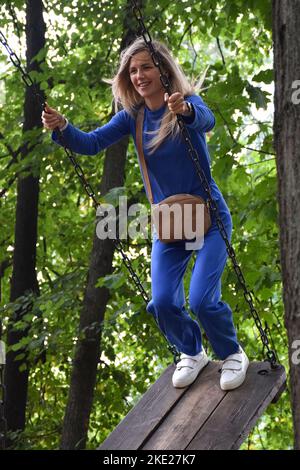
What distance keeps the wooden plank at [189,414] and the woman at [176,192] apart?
0.06 metres

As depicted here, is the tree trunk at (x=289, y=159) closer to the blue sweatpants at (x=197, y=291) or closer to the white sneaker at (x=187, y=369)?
the blue sweatpants at (x=197, y=291)

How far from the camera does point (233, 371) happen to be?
12.7 ft

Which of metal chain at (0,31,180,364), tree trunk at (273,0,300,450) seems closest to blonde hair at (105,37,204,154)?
metal chain at (0,31,180,364)

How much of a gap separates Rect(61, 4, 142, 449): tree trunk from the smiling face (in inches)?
155

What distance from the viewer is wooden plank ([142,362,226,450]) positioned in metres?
3.62

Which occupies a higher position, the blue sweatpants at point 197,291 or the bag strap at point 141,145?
the bag strap at point 141,145

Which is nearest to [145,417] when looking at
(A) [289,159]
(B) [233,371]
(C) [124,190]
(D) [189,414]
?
(D) [189,414]

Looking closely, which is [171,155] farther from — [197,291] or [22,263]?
[22,263]

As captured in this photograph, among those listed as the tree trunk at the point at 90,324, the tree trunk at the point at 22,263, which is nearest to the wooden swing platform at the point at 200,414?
the tree trunk at the point at 90,324

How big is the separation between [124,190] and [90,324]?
1936 millimetres

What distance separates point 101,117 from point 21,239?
1.49 metres

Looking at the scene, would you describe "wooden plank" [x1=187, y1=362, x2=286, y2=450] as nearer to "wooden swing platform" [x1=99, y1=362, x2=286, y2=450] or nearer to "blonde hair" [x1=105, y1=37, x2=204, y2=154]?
"wooden swing platform" [x1=99, y1=362, x2=286, y2=450]

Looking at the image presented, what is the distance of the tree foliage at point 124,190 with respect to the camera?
572cm
